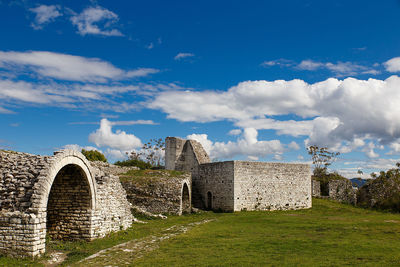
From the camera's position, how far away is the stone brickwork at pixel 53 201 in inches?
389

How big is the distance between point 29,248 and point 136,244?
4.26m

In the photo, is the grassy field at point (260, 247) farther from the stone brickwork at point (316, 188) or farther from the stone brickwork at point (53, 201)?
the stone brickwork at point (316, 188)

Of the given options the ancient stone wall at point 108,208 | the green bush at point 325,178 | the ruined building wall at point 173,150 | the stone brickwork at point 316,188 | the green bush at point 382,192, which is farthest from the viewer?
the green bush at point 325,178

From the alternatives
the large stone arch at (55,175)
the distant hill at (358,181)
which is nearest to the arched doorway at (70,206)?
the large stone arch at (55,175)

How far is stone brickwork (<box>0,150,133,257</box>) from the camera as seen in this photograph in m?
9.89

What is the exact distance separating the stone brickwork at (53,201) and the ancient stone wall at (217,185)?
38.1ft

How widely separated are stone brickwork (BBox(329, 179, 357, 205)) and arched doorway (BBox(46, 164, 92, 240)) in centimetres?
3088

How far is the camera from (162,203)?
24.8 m

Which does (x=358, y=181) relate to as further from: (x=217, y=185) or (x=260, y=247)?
(x=260, y=247)

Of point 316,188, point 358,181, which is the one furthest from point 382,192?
point 358,181

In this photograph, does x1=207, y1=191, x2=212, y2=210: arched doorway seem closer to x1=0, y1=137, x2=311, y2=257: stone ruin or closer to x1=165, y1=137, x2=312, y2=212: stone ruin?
x1=165, y1=137, x2=312, y2=212: stone ruin

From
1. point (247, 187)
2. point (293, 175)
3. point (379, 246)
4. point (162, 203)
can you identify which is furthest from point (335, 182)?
point (379, 246)

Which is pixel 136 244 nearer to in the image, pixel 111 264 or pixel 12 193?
pixel 111 264

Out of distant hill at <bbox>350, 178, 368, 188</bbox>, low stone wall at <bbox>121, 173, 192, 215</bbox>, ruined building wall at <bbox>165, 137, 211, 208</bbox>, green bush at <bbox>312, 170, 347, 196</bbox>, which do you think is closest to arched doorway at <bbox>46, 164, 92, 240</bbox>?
low stone wall at <bbox>121, 173, 192, 215</bbox>
